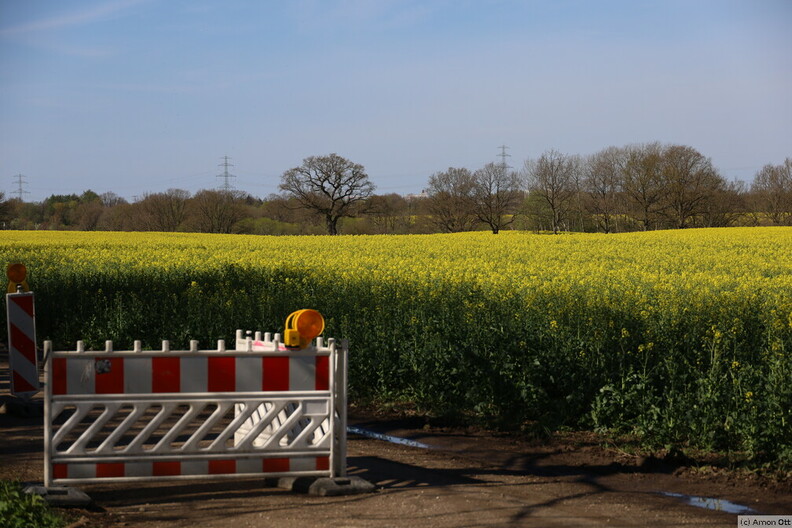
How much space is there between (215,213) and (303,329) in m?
85.9

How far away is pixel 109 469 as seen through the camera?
620cm

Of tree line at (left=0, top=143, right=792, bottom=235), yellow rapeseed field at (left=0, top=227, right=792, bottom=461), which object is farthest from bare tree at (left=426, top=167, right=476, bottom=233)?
yellow rapeseed field at (left=0, top=227, right=792, bottom=461)

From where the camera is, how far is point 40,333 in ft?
52.2

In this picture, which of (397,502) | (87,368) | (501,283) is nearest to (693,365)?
(397,502)

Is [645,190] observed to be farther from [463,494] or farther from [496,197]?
[463,494]

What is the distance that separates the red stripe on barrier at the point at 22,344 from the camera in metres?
9.49

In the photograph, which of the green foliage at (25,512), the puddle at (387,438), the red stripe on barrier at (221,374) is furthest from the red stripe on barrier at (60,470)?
the puddle at (387,438)

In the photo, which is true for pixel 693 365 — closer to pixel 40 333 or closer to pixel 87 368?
pixel 87 368

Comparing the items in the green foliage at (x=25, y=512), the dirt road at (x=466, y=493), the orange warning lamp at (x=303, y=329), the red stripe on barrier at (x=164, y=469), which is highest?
the orange warning lamp at (x=303, y=329)

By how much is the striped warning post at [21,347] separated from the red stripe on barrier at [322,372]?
14.3 ft

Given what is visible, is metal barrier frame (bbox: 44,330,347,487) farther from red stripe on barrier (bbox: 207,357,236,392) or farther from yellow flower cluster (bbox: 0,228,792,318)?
yellow flower cluster (bbox: 0,228,792,318)

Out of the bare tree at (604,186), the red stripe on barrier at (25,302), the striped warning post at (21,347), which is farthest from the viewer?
the bare tree at (604,186)

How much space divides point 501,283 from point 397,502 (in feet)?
36.8

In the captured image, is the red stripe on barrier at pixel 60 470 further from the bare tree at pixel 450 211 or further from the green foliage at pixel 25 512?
the bare tree at pixel 450 211
